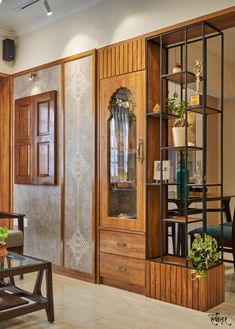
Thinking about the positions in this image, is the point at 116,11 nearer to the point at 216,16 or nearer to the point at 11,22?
the point at 216,16

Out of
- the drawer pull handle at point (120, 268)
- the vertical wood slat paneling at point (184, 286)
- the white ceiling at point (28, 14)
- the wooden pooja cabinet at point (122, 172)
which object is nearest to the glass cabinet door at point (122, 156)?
the wooden pooja cabinet at point (122, 172)

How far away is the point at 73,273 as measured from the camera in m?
4.05

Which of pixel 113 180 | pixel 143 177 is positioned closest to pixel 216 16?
pixel 143 177

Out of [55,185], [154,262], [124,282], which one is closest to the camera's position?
[154,262]

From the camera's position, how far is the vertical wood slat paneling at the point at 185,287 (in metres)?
3.02

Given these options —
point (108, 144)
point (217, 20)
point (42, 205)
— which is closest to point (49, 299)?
point (108, 144)

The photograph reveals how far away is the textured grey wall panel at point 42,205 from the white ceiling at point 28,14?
0.57m

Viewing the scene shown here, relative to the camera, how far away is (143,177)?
347 centimetres

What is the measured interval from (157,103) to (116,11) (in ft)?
3.39

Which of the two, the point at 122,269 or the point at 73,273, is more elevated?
the point at 122,269

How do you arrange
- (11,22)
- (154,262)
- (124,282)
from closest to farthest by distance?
1. (154,262)
2. (124,282)
3. (11,22)

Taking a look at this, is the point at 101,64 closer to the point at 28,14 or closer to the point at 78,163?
the point at 78,163

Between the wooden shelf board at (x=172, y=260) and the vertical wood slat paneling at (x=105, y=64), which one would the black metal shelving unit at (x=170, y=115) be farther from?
the vertical wood slat paneling at (x=105, y=64)

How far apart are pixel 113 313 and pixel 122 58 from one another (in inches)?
89.4
